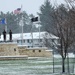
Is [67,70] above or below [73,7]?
below

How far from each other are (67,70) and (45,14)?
9212 cm

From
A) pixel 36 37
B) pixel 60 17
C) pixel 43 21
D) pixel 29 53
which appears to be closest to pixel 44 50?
pixel 29 53

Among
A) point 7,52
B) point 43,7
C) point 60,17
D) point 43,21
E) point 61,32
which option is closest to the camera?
point 61,32

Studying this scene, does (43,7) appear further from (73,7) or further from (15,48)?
(73,7)

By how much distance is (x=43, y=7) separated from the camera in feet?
419

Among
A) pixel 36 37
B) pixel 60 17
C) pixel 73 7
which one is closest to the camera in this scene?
pixel 73 7

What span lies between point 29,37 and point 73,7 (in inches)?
3289

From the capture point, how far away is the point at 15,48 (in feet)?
190

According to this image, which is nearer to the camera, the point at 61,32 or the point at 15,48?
the point at 61,32

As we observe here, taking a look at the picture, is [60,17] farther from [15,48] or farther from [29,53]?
[29,53]

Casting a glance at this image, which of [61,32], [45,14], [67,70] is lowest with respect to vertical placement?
[67,70]

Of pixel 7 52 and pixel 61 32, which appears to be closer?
pixel 61 32

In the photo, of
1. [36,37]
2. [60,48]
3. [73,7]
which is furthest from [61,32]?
[36,37]

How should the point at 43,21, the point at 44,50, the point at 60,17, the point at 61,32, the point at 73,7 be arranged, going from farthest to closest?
the point at 43,21, the point at 44,50, the point at 60,17, the point at 61,32, the point at 73,7
